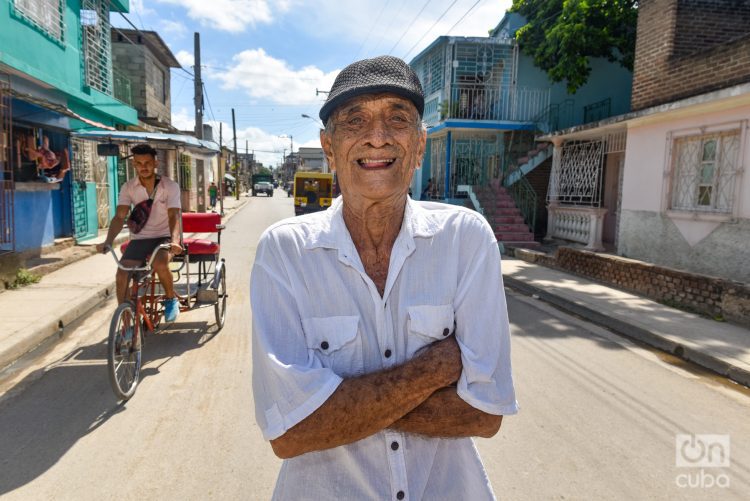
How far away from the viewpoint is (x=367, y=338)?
4.79ft

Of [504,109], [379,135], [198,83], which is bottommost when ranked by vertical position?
[379,135]

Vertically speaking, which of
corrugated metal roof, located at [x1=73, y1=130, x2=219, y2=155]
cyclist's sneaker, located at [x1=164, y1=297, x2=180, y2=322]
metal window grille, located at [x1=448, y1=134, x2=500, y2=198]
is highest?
metal window grille, located at [x1=448, y1=134, x2=500, y2=198]

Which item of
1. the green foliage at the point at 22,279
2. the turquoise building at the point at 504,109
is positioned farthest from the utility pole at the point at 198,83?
the green foliage at the point at 22,279

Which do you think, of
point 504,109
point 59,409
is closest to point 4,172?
point 59,409

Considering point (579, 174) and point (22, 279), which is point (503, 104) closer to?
point (579, 174)

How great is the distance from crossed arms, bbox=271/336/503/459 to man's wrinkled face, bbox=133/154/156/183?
463cm

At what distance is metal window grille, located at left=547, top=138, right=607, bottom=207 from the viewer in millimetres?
12695

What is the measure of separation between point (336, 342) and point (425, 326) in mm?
267

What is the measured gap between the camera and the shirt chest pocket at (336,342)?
142 centimetres

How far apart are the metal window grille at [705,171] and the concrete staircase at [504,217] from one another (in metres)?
5.34

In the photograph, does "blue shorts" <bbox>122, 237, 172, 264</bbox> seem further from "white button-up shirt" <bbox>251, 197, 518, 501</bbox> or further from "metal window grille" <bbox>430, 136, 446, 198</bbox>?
"metal window grille" <bbox>430, 136, 446, 198</bbox>

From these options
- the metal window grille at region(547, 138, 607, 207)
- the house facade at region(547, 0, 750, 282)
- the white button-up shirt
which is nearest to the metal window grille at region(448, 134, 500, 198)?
the metal window grille at region(547, 138, 607, 207)

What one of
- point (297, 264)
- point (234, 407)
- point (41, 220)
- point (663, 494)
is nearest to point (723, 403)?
point (663, 494)

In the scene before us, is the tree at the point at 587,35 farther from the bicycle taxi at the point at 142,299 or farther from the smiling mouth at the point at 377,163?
the smiling mouth at the point at 377,163
